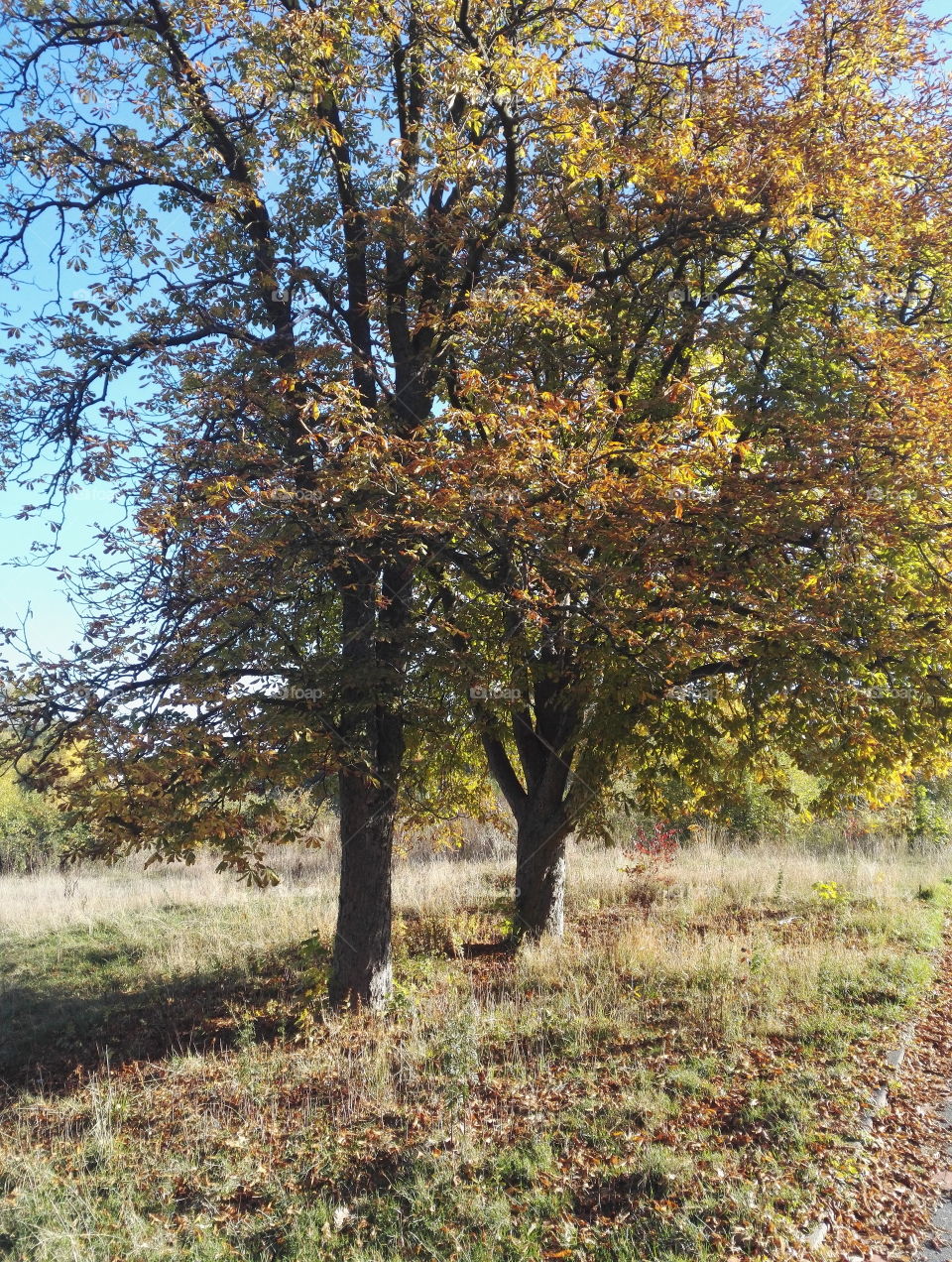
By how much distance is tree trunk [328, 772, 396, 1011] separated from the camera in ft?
28.6

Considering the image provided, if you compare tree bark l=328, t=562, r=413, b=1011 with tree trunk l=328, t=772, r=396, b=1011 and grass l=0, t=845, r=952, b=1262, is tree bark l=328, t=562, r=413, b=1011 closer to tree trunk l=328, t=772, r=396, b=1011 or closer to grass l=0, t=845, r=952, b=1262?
tree trunk l=328, t=772, r=396, b=1011

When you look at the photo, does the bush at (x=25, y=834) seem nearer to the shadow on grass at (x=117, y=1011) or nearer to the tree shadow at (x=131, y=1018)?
the shadow on grass at (x=117, y=1011)

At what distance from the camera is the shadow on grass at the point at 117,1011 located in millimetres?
8188

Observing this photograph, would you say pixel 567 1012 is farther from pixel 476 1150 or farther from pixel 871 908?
pixel 871 908

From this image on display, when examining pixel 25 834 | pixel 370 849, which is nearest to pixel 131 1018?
pixel 370 849

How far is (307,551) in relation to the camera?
6.89 meters

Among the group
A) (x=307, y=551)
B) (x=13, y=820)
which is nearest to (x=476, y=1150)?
(x=307, y=551)

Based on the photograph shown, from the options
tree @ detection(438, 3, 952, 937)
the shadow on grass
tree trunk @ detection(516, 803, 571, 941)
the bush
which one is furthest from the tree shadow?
the bush

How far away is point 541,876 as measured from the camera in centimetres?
1082

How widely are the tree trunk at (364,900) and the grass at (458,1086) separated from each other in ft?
1.37

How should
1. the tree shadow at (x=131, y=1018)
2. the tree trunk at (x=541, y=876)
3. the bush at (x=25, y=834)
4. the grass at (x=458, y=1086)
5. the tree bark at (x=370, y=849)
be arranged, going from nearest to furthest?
the grass at (x=458, y=1086), the tree shadow at (x=131, y=1018), the tree bark at (x=370, y=849), the tree trunk at (x=541, y=876), the bush at (x=25, y=834)

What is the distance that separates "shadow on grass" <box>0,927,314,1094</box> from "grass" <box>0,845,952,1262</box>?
0.14 feet

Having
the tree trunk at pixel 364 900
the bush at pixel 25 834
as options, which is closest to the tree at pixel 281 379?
the tree trunk at pixel 364 900

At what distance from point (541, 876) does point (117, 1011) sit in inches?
203
